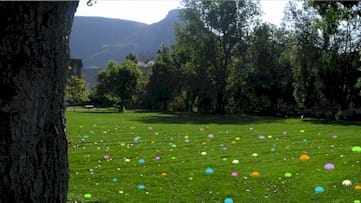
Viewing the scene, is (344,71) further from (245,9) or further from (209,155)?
(209,155)

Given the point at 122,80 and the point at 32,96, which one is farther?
the point at 122,80

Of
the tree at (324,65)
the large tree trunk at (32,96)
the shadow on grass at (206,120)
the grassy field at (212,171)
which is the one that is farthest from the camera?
the tree at (324,65)

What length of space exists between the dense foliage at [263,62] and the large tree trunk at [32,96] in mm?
31566

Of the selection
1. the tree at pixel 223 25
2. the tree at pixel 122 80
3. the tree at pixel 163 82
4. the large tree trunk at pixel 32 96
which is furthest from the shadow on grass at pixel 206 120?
the large tree trunk at pixel 32 96

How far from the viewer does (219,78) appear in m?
39.8

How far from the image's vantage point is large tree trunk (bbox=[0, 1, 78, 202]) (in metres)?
2.55

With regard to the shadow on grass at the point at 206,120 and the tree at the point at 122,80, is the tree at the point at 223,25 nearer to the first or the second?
the shadow on grass at the point at 206,120

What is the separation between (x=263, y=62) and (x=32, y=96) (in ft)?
123

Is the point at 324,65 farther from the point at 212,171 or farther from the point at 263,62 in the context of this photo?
the point at 212,171

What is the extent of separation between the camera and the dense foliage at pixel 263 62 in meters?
33.8

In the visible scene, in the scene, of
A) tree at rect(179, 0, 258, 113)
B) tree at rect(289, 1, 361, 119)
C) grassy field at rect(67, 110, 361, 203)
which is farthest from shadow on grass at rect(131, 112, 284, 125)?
grassy field at rect(67, 110, 361, 203)

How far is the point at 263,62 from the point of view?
129ft

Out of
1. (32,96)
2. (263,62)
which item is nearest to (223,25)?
(263,62)

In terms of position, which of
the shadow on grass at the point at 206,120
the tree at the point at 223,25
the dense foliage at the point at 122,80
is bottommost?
the shadow on grass at the point at 206,120
